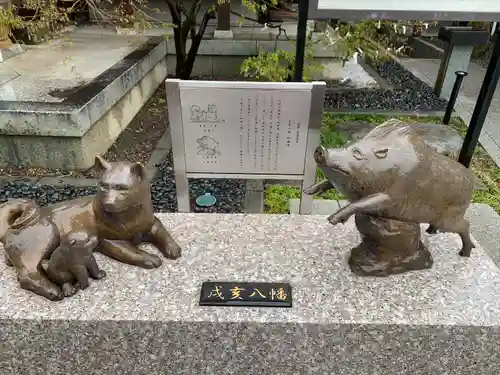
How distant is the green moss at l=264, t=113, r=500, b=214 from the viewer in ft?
13.7

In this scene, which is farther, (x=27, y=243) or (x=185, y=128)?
(x=185, y=128)

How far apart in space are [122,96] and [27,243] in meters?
3.58

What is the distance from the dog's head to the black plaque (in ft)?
1.85

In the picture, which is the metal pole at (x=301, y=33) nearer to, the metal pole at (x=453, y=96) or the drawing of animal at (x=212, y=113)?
the drawing of animal at (x=212, y=113)

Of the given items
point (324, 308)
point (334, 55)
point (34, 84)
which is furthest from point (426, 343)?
point (334, 55)

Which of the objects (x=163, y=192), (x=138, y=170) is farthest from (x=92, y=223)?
(x=163, y=192)

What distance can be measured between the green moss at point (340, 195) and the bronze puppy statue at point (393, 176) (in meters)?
2.07

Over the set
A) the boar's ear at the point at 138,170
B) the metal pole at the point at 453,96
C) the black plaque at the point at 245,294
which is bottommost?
the metal pole at the point at 453,96

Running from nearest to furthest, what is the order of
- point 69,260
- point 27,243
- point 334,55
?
point 69,260 < point 27,243 < point 334,55

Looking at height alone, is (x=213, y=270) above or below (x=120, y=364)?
above

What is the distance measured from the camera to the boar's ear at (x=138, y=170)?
199cm

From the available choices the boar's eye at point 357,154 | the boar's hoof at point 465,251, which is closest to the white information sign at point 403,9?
the boar's eye at point 357,154

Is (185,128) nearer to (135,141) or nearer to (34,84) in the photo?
(135,141)

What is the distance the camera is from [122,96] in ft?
17.3
